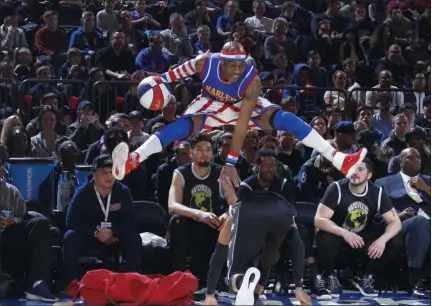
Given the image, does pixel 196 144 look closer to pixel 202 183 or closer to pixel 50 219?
pixel 202 183

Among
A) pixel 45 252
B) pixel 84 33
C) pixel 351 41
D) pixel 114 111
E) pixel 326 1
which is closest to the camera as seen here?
pixel 45 252

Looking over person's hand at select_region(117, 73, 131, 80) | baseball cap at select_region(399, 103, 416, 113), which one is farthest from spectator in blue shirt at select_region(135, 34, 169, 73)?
baseball cap at select_region(399, 103, 416, 113)

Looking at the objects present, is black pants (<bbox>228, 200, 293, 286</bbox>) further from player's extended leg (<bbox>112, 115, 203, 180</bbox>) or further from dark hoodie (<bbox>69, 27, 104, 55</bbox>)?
dark hoodie (<bbox>69, 27, 104, 55</bbox>)

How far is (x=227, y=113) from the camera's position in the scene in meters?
9.55

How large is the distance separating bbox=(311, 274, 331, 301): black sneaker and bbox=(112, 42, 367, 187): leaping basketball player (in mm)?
1379

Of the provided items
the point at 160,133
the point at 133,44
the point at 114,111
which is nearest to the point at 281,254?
the point at 160,133

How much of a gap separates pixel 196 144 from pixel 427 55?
776cm

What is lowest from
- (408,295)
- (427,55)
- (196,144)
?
(408,295)

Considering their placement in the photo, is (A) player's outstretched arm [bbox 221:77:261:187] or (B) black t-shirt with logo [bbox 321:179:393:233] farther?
(B) black t-shirt with logo [bbox 321:179:393:233]

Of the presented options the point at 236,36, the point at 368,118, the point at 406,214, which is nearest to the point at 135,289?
the point at 406,214

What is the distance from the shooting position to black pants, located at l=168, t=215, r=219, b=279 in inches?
416

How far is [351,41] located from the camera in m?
17.2

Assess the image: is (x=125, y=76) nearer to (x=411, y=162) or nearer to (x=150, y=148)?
(x=411, y=162)

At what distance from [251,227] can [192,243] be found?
154cm
